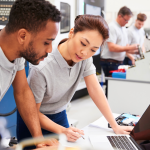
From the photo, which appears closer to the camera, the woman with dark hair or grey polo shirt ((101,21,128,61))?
the woman with dark hair

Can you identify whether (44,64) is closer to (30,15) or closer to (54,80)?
(54,80)

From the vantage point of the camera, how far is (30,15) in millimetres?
979

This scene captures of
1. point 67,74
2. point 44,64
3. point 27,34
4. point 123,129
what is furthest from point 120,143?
point 27,34

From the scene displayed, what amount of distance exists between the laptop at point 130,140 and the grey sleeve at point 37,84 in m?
0.39

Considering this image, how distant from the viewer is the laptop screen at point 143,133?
3.36ft

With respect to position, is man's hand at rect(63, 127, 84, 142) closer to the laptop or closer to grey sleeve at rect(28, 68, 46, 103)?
the laptop

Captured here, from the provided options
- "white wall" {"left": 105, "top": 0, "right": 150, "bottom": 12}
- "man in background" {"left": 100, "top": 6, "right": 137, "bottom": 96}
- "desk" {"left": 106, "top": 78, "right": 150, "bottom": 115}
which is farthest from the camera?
"white wall" {"left": 105, "top": 0, "right": 150, "bottom": 12}

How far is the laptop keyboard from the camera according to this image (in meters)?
1.06

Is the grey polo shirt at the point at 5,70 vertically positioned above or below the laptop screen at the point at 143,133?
above

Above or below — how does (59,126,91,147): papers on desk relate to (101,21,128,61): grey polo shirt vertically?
below

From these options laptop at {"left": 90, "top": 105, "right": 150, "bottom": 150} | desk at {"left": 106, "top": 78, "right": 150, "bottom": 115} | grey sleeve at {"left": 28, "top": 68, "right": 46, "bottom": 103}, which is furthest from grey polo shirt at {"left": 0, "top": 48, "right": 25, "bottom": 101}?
desk at {"left": 106, "top": 78, "right": 150, "bottom": 115}

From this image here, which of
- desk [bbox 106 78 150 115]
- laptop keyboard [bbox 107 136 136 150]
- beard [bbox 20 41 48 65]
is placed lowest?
desk [bbox 106 78 150 115]

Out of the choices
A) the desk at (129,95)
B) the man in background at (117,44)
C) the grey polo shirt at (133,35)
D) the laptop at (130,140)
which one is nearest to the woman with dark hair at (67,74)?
the laptop at (130,140)

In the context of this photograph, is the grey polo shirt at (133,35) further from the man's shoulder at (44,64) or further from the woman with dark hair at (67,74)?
the man's shoulder at (44,64)
